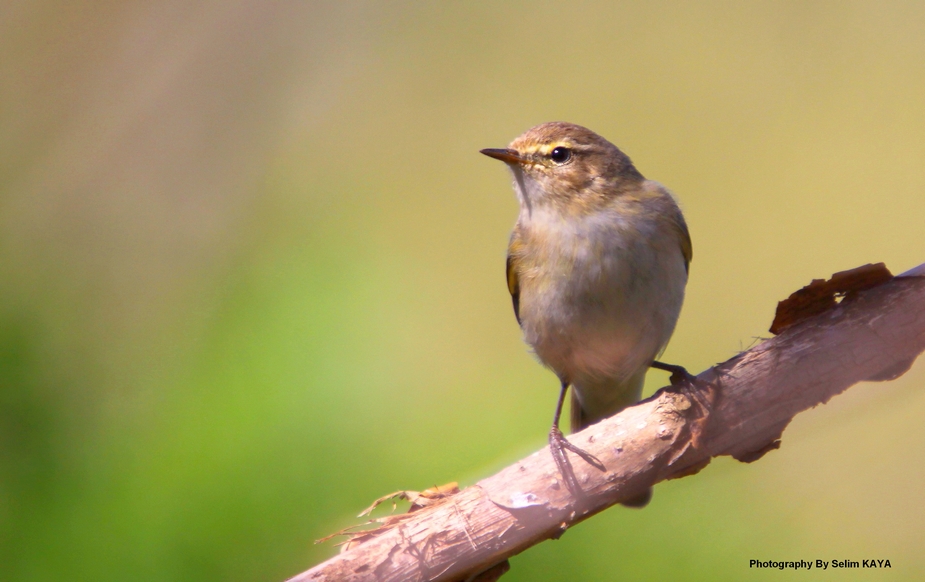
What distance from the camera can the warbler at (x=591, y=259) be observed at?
1.33 meters

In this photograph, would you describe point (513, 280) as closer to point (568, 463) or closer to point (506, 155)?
point (506, 155)

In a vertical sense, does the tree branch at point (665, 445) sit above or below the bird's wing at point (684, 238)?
below

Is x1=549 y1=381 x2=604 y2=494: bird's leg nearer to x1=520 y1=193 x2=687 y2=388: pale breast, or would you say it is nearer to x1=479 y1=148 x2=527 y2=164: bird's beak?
x1=520 y1=193 x2=687 y2=388: pale breast

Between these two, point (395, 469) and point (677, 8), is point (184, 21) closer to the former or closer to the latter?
point (677, 8)

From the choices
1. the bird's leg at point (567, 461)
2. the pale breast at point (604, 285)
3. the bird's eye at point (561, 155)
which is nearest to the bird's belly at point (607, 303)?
the pale breast at point (604, 285)

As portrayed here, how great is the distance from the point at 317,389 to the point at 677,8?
7.30 feet

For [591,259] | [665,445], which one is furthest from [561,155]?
[665,445]

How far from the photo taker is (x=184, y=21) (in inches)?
122

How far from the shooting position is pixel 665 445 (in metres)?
0.99

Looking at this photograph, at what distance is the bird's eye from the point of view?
1.48 m

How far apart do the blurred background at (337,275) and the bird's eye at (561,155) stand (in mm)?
240

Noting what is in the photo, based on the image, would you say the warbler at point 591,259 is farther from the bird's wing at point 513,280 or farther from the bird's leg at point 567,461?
the bird's leg at point 567,461

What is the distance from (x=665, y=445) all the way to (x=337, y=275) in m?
1.60

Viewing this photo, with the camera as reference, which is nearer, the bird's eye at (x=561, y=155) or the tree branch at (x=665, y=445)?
the tree branch at (x=665, y=445)
